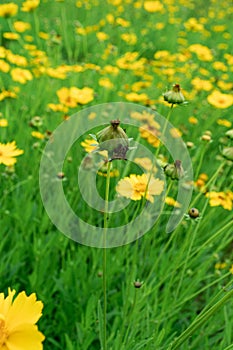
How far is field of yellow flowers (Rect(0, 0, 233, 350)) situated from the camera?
750 mm

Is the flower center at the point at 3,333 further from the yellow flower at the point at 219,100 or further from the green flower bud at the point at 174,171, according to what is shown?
the yellow flower at the point at 219,100

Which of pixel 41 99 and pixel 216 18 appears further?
pixel 216 18

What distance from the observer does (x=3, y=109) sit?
1.74m

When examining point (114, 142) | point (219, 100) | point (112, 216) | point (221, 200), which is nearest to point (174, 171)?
point (114, 142)

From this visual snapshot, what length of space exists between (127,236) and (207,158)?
804mm

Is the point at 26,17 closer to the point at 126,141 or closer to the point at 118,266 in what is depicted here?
the point at 118,266

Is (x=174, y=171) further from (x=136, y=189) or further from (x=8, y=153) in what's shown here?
(x=8, y=153)

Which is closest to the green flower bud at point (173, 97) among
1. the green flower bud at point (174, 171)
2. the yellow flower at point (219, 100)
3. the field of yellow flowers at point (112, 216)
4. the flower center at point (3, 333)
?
the field of yellow flowers at point (112, 216)

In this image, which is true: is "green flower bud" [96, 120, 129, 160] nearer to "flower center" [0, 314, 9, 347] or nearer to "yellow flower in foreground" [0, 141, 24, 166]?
"flower center" [0, 314, 9, 347]

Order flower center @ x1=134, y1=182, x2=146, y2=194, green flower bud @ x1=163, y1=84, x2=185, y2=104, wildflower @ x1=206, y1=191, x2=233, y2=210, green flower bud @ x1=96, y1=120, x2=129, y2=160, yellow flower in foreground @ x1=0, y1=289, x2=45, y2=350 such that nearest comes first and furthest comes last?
yellow flower in foreground @ x1=0, y1=289, x2=45, y2=350, green flower bud @ x1=96, y1=120, x2=129, y2=160, green flower bud @ x1=163, y1=84, x2=185, y2=104, flower center @ x1=134, y1=182, x2=146, y2=194, wildflower @ x1=206, y1=191, x2=233, y2=210

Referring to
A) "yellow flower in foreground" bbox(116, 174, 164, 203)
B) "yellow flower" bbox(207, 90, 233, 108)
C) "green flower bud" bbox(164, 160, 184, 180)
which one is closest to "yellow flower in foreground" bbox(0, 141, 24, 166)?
"yellow flower in foreground" bbox(116, 174, 164, 203)

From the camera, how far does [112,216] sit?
4.05 ft

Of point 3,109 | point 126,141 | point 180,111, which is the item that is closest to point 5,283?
point 126,141

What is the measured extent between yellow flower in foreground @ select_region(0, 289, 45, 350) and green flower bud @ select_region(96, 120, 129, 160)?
188 millimetres
